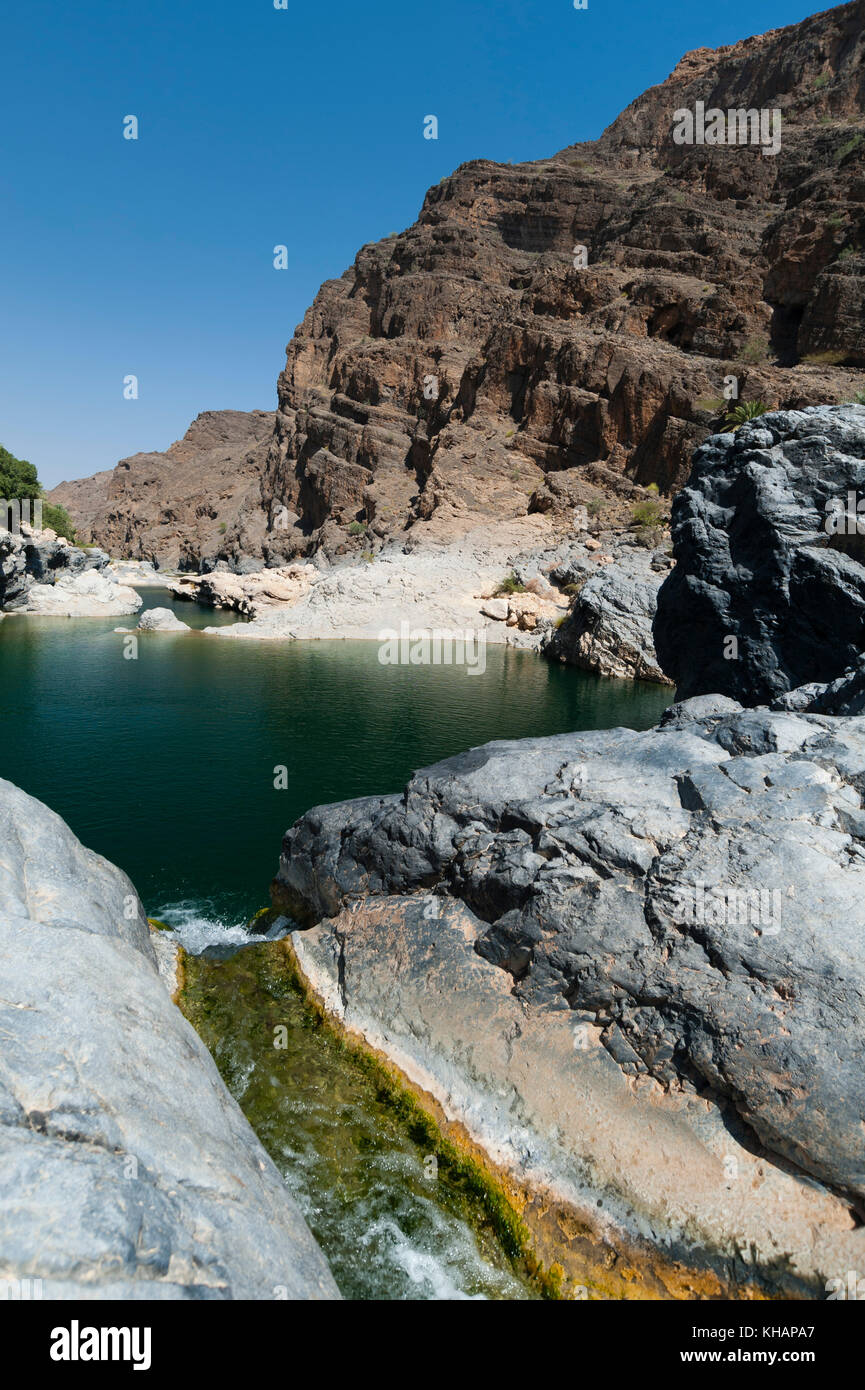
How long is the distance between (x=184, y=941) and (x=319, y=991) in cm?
352

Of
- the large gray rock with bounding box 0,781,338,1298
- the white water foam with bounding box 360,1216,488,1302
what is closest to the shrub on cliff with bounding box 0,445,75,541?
the large gray rock with bounding box 0,781,338,1298

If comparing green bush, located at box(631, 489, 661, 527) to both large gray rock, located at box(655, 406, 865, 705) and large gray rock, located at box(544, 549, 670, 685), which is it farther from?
large gray rock, located at box(655, 406, 865, 705)

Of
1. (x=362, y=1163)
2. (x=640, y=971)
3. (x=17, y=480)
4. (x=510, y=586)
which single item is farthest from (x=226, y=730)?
(x=17, y=480)

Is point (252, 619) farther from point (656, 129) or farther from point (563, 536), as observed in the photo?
point (656, 129)

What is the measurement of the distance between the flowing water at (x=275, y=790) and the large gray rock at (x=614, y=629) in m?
1.53

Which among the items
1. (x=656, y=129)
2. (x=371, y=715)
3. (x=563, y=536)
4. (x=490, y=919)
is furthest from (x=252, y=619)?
(x=656, y=129)

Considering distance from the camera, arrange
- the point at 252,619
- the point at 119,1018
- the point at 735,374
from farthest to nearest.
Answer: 1. the point at 252,619
2. the point at 735,374
3. the point at 119,1018

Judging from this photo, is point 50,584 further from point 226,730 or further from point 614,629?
point 614,629

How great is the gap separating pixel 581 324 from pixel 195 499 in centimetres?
7190

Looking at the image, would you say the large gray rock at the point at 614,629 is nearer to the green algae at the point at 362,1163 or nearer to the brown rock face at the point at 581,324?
the brown rock face at the point at 581,324

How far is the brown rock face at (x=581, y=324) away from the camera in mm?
55438

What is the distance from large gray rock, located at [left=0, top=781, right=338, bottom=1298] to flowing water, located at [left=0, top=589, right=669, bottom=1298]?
1549 mm

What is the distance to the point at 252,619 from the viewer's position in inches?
2274
